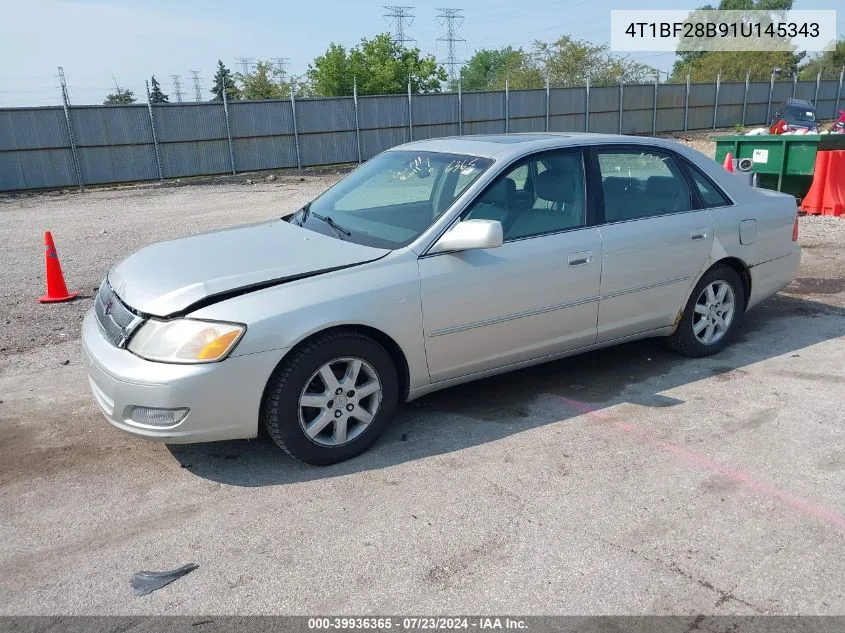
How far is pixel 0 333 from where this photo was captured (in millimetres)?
6391

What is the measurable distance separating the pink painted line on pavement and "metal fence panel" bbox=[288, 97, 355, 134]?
68.5 feet

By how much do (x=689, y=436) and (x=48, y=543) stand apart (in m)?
3.38

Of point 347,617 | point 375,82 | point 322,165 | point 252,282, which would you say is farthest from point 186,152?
point 375,82

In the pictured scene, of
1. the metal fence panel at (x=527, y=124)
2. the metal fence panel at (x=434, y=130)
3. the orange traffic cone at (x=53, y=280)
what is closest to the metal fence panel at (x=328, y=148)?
the metal fence panel at (x=434, y=130)

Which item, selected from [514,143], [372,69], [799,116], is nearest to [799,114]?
[799,116]

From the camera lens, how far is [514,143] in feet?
15.3

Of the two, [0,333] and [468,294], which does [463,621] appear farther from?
[0,333]

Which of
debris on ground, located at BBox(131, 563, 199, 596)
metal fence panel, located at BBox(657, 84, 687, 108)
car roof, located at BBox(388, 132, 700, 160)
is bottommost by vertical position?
debris on ground, located at BBox(131, 563, 199, 596)

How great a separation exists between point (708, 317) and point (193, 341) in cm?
378

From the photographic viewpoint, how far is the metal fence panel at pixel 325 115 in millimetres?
23750

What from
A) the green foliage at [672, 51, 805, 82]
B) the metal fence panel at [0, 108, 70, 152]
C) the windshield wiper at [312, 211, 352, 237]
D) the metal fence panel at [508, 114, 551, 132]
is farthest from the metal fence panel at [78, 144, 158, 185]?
the green foliage at [672, 51, 805, 82]

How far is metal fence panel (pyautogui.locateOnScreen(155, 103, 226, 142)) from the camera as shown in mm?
21734

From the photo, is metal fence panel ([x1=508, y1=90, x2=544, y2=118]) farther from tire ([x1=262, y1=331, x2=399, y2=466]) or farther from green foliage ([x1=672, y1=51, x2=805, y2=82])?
green foliage ([x1=672, y1=51, x2=805, y2=82])

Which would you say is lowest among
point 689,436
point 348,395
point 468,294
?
point 689,436
